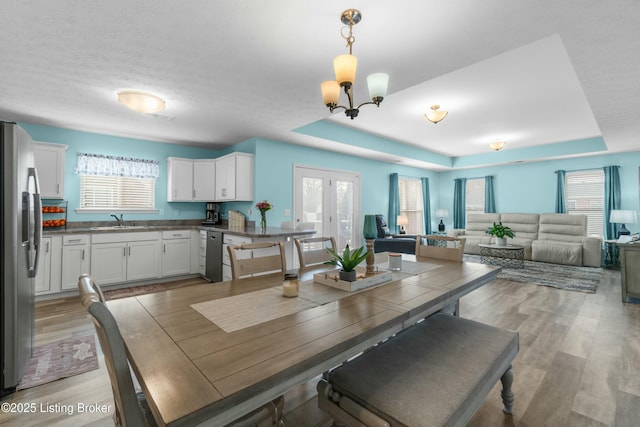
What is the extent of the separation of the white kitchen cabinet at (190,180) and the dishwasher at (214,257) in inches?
37.6

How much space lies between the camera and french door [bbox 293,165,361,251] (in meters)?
5.29

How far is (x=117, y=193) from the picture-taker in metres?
4.68

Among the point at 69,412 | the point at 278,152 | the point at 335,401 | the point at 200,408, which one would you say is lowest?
the point at 69,412

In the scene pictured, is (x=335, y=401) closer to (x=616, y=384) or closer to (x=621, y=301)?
(x=616, y=384)

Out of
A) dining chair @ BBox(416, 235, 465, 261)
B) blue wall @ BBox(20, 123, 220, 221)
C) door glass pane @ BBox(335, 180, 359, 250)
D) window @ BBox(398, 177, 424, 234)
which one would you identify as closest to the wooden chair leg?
dining chair @ BBox(416, 235, 465, 261)

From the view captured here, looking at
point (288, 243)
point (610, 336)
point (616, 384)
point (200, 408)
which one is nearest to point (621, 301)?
point (610, 336)

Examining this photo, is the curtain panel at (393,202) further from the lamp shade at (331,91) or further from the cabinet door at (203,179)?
the lamp shade at (331,91)

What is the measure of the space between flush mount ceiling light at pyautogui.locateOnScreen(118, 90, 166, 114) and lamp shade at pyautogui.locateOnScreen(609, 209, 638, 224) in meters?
8.11

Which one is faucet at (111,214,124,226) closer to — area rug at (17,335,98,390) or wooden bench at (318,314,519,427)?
area rug at (17,335,98,390)

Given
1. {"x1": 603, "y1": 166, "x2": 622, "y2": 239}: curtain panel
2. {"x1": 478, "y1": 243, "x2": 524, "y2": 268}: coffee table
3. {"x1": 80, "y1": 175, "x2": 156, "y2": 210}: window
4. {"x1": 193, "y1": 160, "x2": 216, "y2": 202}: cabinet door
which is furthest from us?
{"x1": 603, "y1": 166, "x2": 622, "y2": 239}: curtain panel

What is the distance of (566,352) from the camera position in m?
2.38

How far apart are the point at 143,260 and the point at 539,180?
348 inches

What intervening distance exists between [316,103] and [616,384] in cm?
344

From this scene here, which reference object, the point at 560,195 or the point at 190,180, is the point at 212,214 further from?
the point at 560,195
